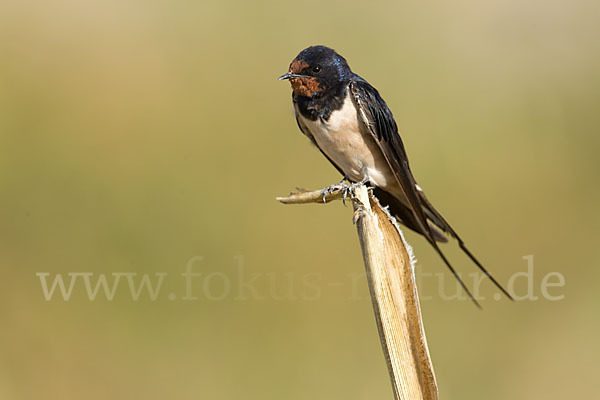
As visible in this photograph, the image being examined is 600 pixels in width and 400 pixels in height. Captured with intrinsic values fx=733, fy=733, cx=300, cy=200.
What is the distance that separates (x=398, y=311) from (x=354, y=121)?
38.4 inches

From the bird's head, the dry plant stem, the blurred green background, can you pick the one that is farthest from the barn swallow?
the dry plant stem

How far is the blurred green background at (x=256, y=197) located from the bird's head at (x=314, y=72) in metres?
0.72

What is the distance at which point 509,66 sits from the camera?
365 cm

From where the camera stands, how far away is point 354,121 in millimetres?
2238

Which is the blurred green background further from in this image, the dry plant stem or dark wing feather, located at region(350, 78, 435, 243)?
the dry plant stem

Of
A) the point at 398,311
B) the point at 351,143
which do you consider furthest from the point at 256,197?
the point at 398,311

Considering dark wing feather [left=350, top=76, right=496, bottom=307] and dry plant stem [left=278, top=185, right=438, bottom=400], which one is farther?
dark wing feather [left=350, top=76, right=496, bottom=307]

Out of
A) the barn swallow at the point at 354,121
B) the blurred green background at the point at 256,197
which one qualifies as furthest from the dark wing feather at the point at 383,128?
the blurred green background at the point at 256,197

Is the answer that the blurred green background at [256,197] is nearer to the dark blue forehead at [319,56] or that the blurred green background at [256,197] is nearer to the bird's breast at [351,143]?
the bird's breast at [351,143]

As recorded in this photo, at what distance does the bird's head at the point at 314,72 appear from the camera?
A: 2238 mm

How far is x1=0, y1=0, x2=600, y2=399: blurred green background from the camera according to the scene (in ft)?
8.25

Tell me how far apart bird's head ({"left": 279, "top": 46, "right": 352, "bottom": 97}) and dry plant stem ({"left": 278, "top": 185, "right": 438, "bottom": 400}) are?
0.84 meters

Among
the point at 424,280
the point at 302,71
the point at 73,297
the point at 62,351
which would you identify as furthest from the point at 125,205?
the point at 424,280

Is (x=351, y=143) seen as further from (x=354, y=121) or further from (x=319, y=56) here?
(x=319, y=56)
